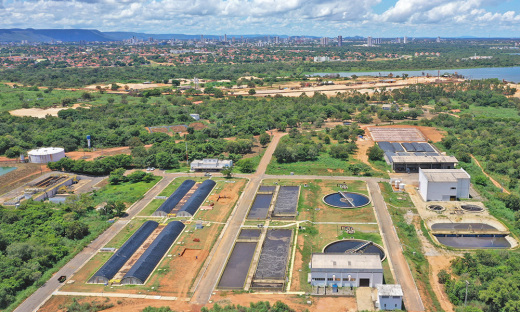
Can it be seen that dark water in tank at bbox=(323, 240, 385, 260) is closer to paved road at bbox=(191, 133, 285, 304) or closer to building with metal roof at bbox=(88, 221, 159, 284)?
paved road at bbox=(191, 133, 285, 304)

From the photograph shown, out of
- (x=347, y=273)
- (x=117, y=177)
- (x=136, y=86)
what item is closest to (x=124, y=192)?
(x=117, y=177)

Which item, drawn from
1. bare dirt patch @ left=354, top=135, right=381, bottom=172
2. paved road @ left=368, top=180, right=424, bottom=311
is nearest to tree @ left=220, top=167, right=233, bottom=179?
paved road @ left=368, top=180, right=424, bottom=311

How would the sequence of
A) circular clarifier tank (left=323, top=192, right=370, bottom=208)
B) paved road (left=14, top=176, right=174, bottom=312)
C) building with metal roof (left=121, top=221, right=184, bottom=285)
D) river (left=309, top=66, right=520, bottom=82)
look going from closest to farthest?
paved road (left=14, top=176, right=174, bottom=312), building with metal roof (left=121, top=221, right=184, bottom=285), circular clarifier tank (left=323, top=192, right=370, bottom=208), river (left=309, top=66, right=520, bottom=82)

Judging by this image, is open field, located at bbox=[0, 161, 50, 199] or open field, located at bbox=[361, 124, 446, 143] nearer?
open field, located at bbox=[0, 161, 50, 199]

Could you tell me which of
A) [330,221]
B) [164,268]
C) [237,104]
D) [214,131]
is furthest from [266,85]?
[164,268]

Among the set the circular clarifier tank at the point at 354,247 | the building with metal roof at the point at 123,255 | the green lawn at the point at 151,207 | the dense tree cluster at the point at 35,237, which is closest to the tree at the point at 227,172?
the green lawn at the point at 151,207

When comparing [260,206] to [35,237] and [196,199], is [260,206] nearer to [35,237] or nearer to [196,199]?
[196,199]
